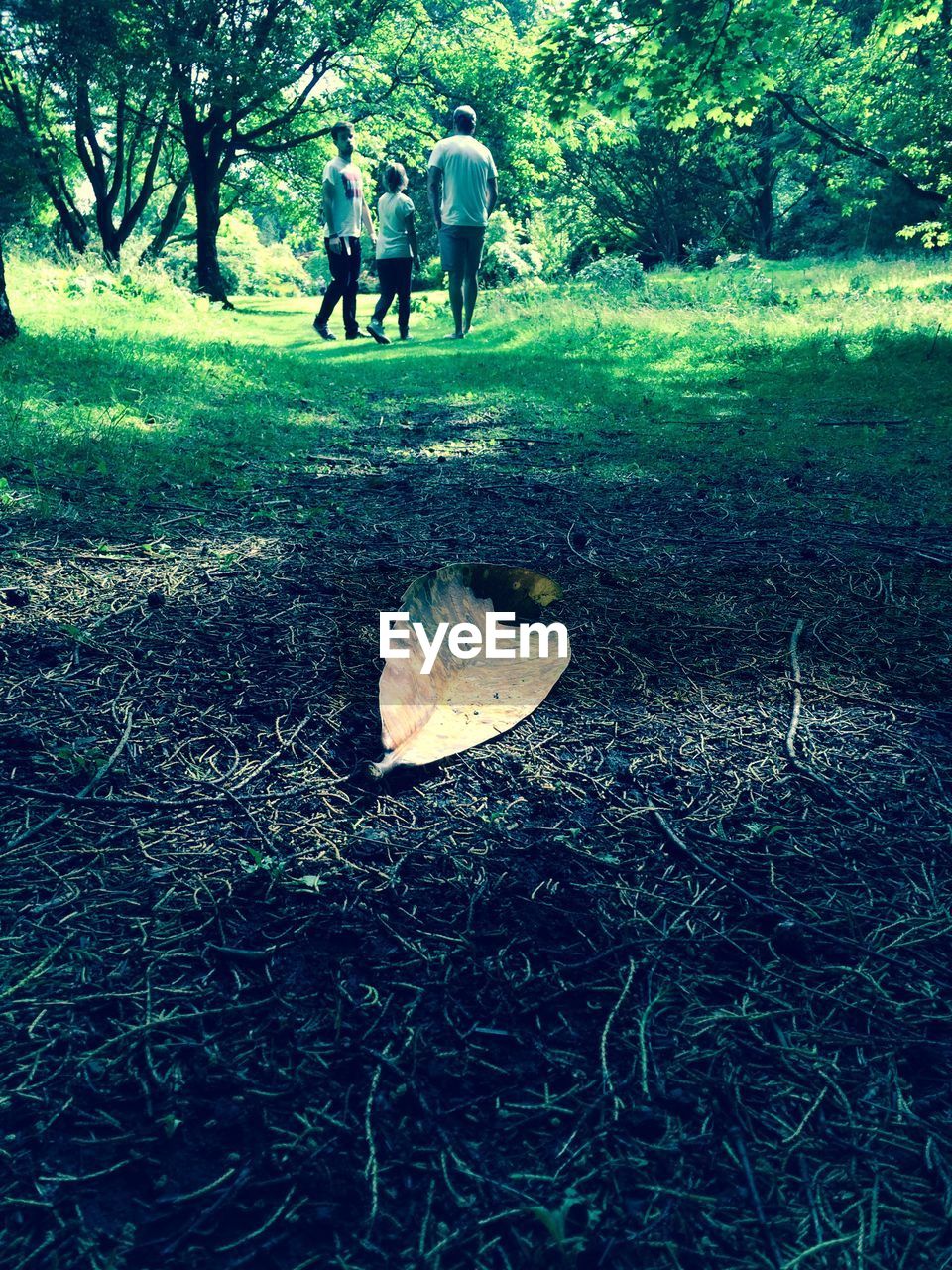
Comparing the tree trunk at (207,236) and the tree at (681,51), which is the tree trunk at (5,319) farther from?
the tree trunk at (207,236)

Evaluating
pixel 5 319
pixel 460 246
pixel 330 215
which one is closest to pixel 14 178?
pixel 330 215

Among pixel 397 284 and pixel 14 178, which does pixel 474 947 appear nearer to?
pixel 397 284

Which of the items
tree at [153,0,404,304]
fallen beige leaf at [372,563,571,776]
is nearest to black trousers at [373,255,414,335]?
tree at [153,0,404,304]

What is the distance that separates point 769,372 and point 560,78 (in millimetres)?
3834

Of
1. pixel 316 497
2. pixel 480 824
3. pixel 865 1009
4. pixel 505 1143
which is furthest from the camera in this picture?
pixel 316 497

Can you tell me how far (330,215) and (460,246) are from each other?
175 cm

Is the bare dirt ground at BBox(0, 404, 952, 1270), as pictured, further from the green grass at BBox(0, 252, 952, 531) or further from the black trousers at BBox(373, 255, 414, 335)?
the black trousers at BBox(373, 255, 414, 335)

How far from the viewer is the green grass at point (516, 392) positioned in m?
4.65

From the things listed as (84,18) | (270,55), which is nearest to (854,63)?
(270,55)

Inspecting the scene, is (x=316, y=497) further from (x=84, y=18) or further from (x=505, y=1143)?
(x=84, y=18)

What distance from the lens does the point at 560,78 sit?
8859mm

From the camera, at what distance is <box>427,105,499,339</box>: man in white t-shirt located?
987 cm

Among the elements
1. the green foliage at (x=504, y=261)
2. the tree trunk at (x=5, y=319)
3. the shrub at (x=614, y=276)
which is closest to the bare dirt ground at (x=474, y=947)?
the tree trunk at (x=5, y=319)

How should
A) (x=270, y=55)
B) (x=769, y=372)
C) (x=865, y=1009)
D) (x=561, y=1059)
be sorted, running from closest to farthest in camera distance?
1. (x=561, y=1059)
2. (x=865, y=1009)
3. (x=769, y=372)
4. (x=270, y=55)
